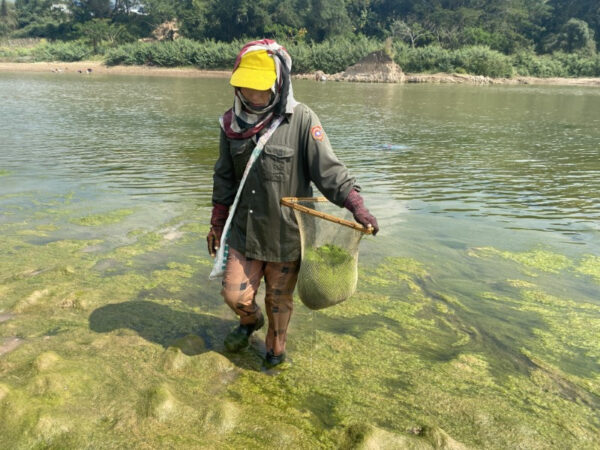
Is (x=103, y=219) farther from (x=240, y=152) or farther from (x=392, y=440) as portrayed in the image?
(x=392, y=440)

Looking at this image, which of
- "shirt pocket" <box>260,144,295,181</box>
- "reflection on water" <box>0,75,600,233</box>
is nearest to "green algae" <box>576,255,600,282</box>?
"reflection on water" <box>0,75,600,233</box>

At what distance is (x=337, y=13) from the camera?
78.0m

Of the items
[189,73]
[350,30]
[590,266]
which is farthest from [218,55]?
[590,266]

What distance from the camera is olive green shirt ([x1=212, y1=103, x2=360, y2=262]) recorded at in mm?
2926

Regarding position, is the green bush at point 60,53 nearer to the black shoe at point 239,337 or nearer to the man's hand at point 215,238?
the man's hand at point 215,238

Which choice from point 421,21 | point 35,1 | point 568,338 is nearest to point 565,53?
point 421,21

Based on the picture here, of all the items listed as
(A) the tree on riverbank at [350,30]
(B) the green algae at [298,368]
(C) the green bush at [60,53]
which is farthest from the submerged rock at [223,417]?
(C) the green bush at [60,53]

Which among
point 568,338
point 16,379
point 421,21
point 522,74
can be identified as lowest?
point 568,338

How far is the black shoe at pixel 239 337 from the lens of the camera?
11.1 ft

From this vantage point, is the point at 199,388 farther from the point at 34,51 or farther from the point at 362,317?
the point at 34,51

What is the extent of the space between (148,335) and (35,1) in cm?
12491

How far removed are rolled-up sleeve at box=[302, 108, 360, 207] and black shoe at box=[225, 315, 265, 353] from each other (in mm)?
1152

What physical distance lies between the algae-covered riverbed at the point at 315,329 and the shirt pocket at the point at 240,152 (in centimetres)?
131

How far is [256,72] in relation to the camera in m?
2.73
